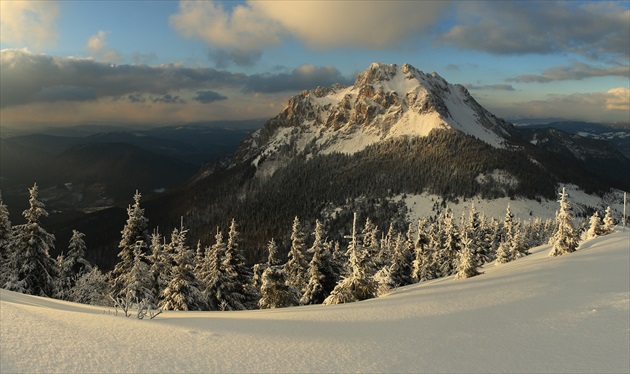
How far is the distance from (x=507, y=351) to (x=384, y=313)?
4389 mm

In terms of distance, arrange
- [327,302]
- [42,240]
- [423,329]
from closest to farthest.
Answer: [423,329] < [327,302] < [42,240]

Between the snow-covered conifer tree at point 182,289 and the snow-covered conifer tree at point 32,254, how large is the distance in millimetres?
9865

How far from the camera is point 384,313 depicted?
11.8m

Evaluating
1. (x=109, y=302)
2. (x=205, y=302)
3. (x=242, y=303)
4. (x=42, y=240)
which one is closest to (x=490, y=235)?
(x=242, y=303)

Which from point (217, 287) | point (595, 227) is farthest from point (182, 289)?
point (595, 227)

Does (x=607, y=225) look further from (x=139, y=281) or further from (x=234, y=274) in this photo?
(x=139, y=281)

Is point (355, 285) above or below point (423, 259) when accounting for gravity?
above

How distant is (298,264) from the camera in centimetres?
3706

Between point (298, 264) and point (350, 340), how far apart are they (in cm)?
2900

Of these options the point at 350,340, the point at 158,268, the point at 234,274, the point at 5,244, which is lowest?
the point at 234,274

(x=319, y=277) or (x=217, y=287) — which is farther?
(x=217, y=287)

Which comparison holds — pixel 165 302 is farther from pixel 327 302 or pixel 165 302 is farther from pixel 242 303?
pixel 327 302

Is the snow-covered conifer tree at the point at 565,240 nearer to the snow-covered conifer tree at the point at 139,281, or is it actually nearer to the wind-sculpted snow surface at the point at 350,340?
the wind-sculpted snow surface at the point at 350,340

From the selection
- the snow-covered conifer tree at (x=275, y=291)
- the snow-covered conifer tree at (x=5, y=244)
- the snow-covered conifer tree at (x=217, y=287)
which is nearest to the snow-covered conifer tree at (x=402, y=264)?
the snow-covered conifer tree at (x=275, y=291)
